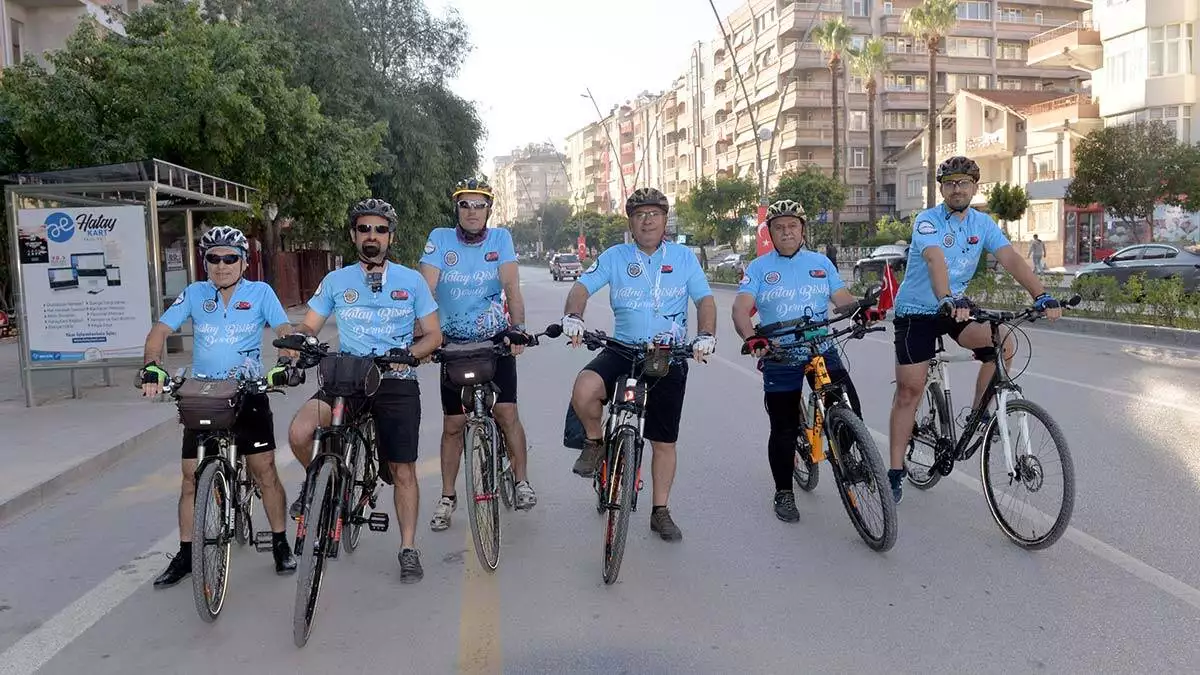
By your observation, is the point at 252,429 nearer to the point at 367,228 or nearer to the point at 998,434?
the point at 367,228

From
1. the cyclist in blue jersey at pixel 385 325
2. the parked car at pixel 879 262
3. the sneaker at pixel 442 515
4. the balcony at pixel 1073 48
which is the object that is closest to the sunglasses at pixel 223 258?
the cyclist in blue jersey at pixel 385 325

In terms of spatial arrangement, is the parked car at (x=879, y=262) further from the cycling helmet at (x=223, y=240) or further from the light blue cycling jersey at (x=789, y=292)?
the cycling helmet at (x=223, y=240)

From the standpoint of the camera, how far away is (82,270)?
38.3 ft

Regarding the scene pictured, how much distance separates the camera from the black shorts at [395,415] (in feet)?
16.0

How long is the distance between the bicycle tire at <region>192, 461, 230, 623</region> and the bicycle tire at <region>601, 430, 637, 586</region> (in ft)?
5.61

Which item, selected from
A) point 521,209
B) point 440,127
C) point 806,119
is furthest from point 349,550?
point 521,209

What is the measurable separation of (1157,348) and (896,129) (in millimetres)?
63479

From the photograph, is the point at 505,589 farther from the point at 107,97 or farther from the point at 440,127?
the point at 440,127

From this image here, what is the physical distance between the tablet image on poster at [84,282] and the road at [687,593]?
15.6 ft

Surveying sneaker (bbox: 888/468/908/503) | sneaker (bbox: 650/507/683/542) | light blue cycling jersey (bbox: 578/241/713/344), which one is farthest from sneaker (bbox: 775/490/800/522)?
light blue cycling jersey (bbox: 578/241/713/344)

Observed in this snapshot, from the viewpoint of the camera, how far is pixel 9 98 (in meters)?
17.4

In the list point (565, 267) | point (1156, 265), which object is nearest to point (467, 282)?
point (1156, 265)

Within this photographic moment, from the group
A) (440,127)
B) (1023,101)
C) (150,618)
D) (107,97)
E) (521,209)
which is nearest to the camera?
(150,618)

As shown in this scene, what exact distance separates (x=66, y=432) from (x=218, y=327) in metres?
5.72
